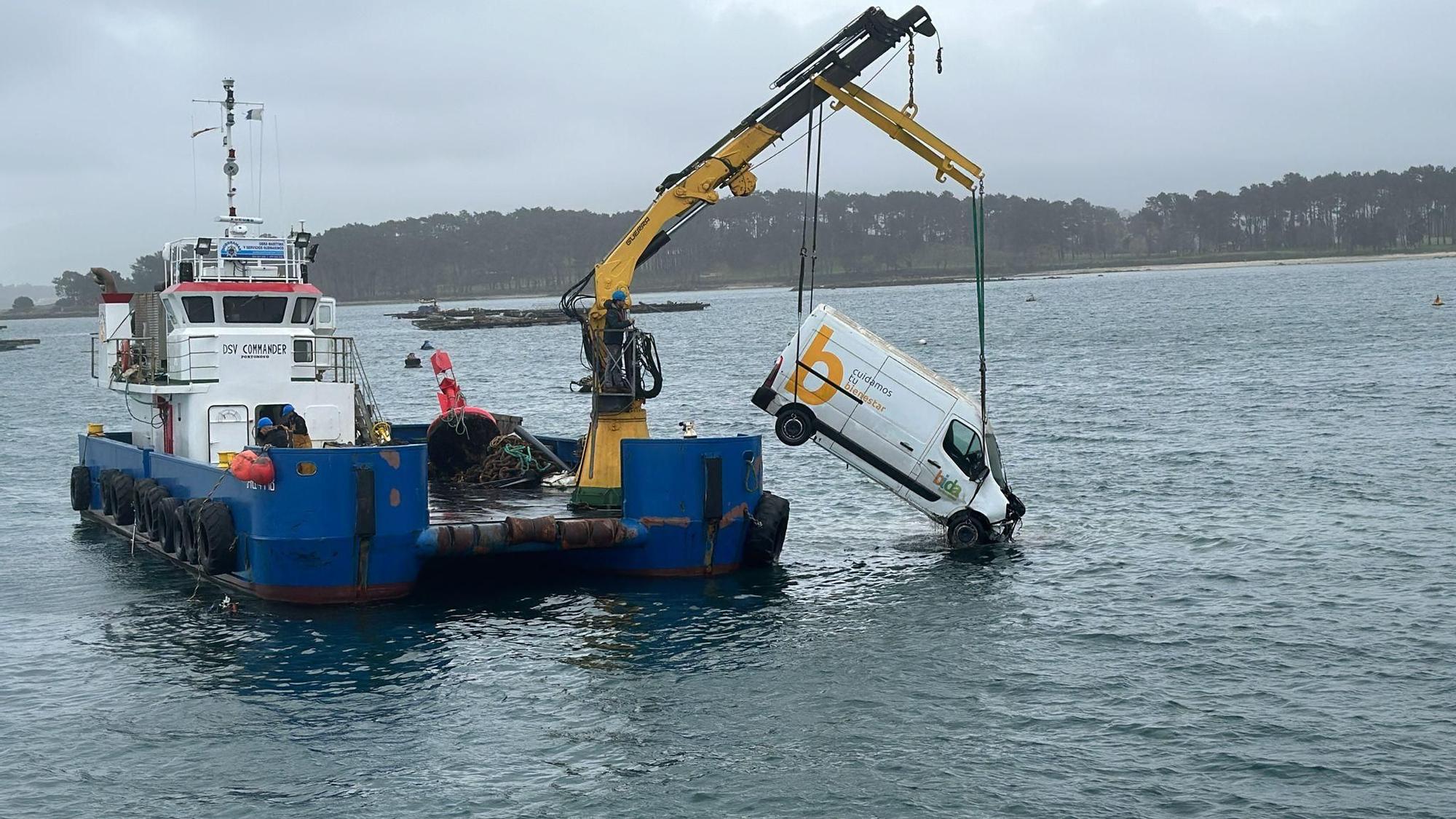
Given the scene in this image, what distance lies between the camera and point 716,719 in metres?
16.3

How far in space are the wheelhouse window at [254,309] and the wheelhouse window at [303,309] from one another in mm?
202

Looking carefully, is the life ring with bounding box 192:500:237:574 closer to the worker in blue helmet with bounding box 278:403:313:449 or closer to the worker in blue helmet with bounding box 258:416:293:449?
the worker in blue helmet with bounding box 258:416:293:449

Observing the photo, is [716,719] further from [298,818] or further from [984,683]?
[298,818]

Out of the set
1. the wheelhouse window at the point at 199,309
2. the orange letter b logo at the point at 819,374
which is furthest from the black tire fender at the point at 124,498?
the orange letter b logo at the point at 819,374

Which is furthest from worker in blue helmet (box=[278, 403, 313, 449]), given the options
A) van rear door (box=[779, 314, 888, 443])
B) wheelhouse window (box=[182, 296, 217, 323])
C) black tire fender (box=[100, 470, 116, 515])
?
van rear door (box=[779, 314, 888, 443])

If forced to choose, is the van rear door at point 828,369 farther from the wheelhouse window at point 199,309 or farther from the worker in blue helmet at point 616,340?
the wheelhouse window at point 199,309

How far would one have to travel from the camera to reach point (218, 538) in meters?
21.5

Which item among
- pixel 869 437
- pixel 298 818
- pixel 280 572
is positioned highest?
pixel 869 437

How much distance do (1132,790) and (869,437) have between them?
1160cm

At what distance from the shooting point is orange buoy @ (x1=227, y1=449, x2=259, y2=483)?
19672mm

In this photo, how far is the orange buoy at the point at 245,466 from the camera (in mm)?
19672

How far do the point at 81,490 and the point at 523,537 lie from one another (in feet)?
49.7

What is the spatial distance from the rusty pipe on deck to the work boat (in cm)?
3

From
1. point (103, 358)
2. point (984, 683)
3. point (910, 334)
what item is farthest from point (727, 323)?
point (984, 683)
